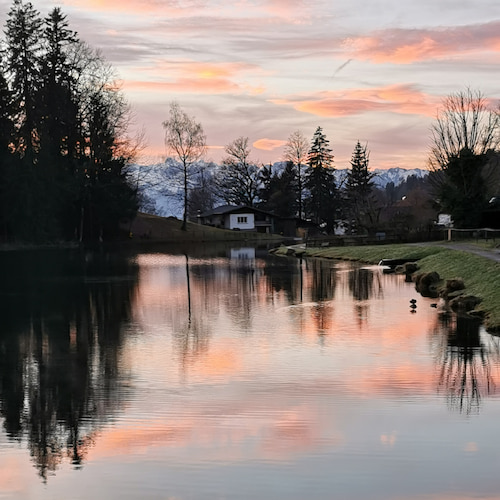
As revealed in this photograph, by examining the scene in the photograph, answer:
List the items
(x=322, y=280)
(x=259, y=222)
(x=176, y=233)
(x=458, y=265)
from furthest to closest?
(x=259, y=222)
(x=176, y=233)
(x=322, y=280)
(x=458, y=265)

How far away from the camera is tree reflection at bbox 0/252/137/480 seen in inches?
403

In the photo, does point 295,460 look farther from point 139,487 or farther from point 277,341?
point 277,341

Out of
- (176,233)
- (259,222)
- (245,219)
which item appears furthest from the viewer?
(259,222)

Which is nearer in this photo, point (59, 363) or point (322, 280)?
point (59, 363)

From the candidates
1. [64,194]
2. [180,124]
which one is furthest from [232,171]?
[64,194]

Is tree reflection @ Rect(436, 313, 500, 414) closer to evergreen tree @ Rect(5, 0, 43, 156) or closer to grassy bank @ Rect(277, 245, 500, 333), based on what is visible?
grassy bank @ Rect(277, 245, 500, 333)

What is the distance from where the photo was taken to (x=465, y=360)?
1474 cm

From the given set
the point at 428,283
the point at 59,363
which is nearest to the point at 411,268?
the point at 428,283

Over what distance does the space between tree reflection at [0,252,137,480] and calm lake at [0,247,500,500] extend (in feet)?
0.17

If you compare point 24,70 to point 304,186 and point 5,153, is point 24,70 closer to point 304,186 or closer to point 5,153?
point 5,153

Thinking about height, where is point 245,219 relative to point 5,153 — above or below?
below

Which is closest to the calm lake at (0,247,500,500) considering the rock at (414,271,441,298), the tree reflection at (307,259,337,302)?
the tree reflection at (307,259,337,302)

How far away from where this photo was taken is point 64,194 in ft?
247

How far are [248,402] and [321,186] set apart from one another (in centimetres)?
10193
